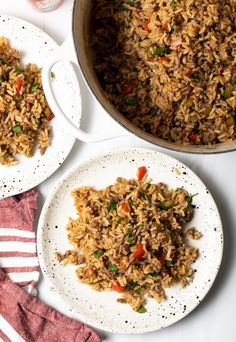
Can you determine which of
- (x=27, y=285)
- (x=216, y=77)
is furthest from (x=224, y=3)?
(x=27, y=285)

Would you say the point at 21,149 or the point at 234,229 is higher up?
the point at 21,149

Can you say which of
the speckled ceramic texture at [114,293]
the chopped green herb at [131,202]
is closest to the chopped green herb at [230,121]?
the speckled ceramic texture at [114,293]

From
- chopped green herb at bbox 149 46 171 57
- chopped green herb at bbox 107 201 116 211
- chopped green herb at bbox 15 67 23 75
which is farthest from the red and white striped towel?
chopped green herb at bbox 149 46 171 57

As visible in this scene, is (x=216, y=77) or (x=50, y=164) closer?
(x=216, y=77)

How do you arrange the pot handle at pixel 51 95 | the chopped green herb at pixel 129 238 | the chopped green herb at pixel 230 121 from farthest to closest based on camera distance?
the chopped green herb at pixel 129 238 → the chopped green herb at pixel 230 121 → the pot handle at pixel 51 95

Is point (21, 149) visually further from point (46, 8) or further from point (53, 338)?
→ point (53, 338)

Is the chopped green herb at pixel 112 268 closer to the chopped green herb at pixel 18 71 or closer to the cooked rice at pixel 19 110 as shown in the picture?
the cooked rice at pixel 19 110
